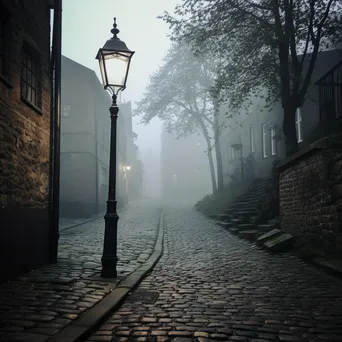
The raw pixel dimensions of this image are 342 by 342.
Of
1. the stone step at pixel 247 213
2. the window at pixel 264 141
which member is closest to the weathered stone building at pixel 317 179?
the stone step at pixel 247 213

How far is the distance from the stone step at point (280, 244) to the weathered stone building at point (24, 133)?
17.3 ft

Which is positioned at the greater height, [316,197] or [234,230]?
[316,197]

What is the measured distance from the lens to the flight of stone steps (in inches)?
349

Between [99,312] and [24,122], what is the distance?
3624 millimetres

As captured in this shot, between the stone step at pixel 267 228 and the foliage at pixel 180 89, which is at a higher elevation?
the foliage at pixel 180 89

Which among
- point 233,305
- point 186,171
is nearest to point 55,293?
point 233,305

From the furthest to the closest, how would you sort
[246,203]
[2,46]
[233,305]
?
[246,203], [2,46], [233,305]

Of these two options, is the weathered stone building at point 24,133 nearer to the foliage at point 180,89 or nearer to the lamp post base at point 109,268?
the lamp post base at point 109,268

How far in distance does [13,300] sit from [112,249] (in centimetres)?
191

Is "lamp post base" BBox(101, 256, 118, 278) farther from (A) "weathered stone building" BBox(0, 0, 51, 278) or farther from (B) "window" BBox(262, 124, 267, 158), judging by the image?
(B) "window" BBox(262, 124, 267, 158)

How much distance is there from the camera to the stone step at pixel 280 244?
861 centimetres

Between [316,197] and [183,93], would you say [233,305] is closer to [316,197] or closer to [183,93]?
[316,197]

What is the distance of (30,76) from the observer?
268 inches

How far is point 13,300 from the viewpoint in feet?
14.7
